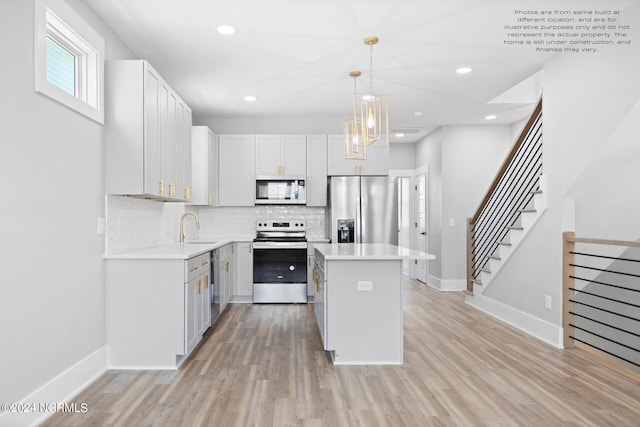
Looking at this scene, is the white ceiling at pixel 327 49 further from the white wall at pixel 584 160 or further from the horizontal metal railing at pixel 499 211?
the horizontal metal railing at pixel 499 211

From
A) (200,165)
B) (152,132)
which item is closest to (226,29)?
(152,132)

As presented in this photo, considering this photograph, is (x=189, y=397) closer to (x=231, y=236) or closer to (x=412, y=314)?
(x=412, y=314)

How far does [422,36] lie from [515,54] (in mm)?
1067

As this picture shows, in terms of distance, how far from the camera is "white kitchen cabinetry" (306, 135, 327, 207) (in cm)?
579

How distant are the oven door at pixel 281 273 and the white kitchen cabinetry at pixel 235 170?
82 cm

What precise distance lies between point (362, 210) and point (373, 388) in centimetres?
315

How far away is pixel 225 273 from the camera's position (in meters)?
4.94

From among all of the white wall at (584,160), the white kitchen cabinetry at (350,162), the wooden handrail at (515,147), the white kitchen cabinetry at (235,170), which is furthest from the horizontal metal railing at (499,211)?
the white kitchen cabinetry at (235,170)

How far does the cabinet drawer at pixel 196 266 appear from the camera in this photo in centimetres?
314

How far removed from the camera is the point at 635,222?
365 centimetres

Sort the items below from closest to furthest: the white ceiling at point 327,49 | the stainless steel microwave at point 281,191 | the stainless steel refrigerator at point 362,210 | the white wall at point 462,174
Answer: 1. the white ceiling at point 327,49
2. the stainless steel refrigerator at point 362,210
3. the stainless steel microwave at point 281,191
4. the white wall at point 462,174

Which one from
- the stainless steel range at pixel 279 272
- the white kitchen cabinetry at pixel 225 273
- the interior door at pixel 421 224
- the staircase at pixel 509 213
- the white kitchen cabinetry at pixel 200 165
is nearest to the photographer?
the staircase at pixel 509 213

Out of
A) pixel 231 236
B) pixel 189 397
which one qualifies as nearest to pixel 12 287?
pixel 189 397

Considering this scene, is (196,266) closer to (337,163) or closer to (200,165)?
(200,165)
